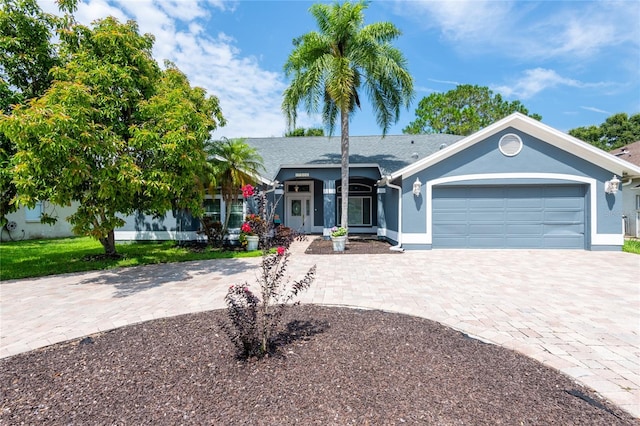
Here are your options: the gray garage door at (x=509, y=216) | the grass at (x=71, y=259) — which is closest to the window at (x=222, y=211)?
the grass at (x=71, y=259)

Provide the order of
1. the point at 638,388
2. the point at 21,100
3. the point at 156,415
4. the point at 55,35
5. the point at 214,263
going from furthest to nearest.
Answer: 1. the point at 214,263
2. the point at 55,35
3. the point at 21,100
4. the point at 638,388
5. the point at 156,415

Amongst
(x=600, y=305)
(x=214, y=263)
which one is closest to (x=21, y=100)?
(x=214, y=263)

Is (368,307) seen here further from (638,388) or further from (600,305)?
(600,305)

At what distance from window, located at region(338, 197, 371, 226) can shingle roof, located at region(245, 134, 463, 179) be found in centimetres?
268

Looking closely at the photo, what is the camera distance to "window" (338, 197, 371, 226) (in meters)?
17.8

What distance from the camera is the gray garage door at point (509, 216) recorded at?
11.6 m

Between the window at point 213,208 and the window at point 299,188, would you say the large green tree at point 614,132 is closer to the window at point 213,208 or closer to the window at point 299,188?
the window at point 299,188

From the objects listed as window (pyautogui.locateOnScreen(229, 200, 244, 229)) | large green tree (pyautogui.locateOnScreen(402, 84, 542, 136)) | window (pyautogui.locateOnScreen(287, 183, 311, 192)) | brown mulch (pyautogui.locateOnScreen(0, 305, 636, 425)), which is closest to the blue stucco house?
window (pyautogui.locateOnScreen(287, 183, 311, 192))

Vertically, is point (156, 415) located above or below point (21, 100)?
below

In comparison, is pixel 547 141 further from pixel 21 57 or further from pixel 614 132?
pixel 614 132

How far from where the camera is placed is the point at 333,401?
2.56m

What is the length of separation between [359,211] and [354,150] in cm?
358

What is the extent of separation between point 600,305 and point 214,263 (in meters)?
9.33

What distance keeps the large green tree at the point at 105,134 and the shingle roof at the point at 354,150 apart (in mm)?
7704
